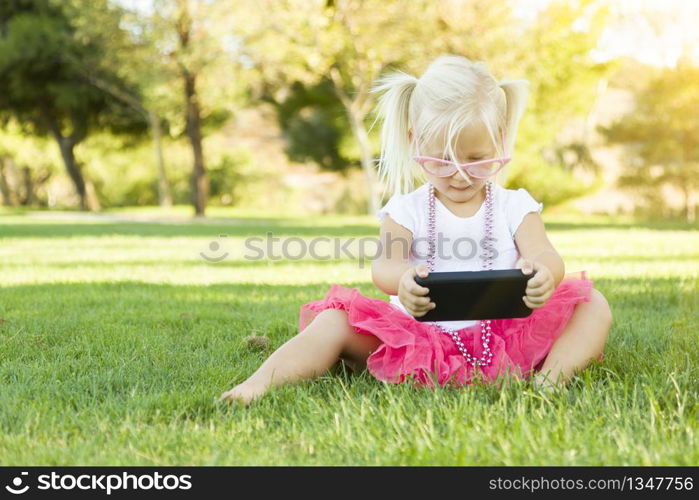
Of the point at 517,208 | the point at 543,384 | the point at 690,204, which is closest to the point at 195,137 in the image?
the point at 690,204

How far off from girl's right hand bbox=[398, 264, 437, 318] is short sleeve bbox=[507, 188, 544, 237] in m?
0.61

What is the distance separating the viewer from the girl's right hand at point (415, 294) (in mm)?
2357

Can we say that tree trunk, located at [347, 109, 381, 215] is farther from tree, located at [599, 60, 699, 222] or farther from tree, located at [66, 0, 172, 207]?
tree, located at [599, 60, 699, 222]

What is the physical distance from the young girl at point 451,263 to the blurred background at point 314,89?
1171cm

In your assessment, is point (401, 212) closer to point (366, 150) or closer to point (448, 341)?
point (448, 341)

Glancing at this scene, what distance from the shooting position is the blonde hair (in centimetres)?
266

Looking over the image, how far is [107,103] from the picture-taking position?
2547cm

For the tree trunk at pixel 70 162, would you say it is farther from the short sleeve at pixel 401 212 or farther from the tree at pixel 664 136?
the short sleeve at pixel 401 212

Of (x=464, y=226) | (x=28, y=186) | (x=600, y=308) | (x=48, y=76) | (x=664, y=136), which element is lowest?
(x=28, y=186)

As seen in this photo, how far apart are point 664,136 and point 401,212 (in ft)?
78.7

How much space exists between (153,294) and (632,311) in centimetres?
287

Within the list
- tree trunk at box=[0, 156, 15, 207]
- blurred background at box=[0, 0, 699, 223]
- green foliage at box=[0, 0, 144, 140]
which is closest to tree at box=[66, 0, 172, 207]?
blurred background at box=[0, 0, 699, 223]

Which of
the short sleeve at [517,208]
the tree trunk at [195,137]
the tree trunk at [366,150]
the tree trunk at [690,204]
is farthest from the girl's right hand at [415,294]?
the tree trunk at [690,204]

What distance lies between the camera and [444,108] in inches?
105
